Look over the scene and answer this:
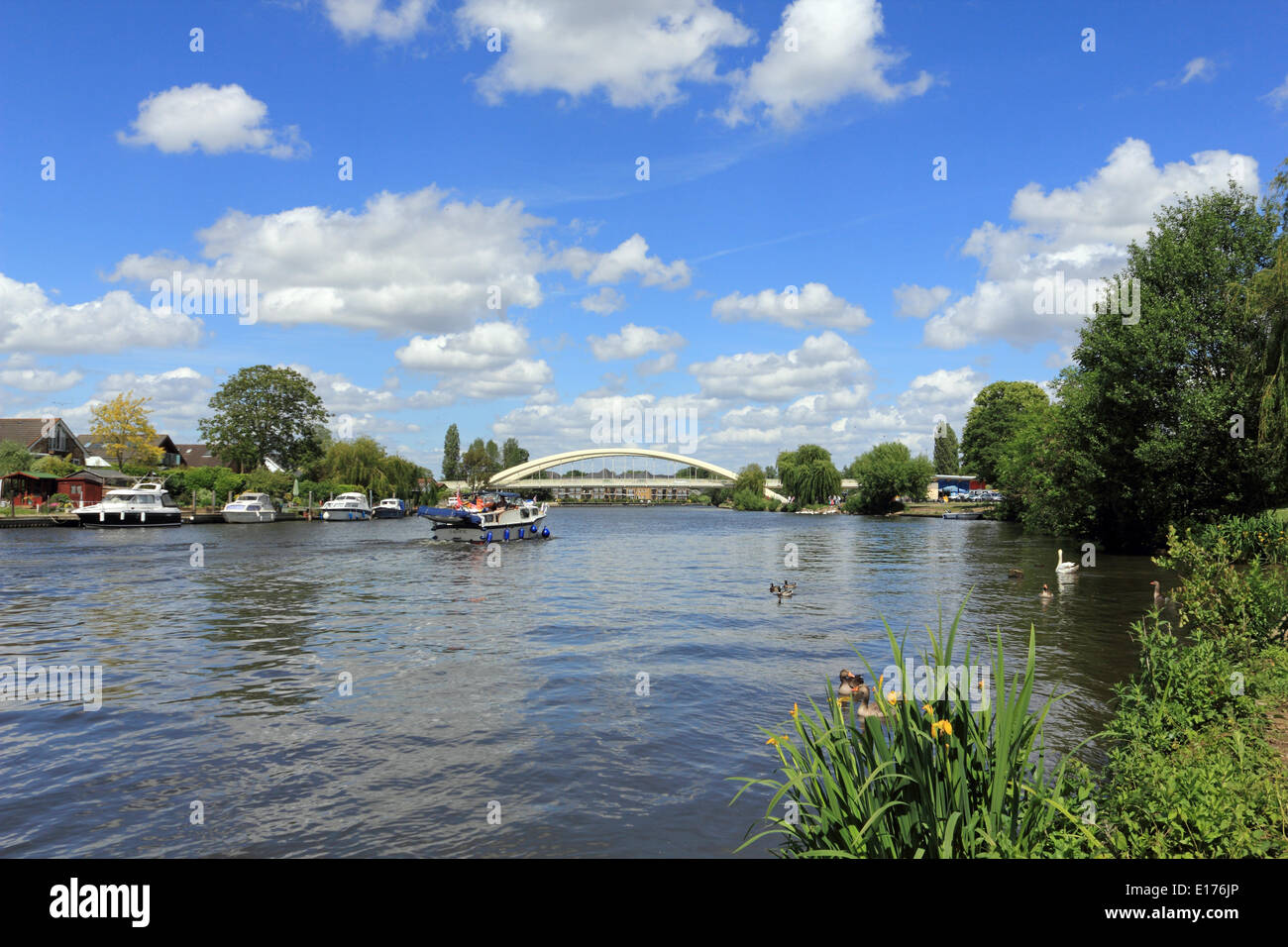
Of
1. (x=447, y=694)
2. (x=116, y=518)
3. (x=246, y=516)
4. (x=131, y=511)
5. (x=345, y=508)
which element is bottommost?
(x=447, y=694)

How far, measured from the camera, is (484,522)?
57.6m

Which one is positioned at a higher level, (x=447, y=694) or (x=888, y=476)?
(x=888, y=476)

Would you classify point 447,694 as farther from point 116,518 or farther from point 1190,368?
point 116,518

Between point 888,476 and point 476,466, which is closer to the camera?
point 888,476

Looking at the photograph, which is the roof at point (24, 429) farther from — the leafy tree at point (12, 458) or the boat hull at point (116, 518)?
the boat hull at point (116, 518)

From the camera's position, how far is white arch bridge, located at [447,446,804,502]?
548ft

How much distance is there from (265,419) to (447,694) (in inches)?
3439

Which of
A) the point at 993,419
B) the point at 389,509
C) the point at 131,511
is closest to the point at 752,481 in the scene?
the point at 993,419

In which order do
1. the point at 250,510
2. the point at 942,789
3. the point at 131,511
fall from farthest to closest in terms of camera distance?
the point at 250,510, the point at 131,511, the point at 942,789

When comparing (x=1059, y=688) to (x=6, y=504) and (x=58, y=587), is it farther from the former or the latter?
(x=6, y=504)

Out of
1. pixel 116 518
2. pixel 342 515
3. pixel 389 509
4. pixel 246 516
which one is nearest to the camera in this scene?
pixel 116 518

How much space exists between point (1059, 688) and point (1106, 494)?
95.5ft
